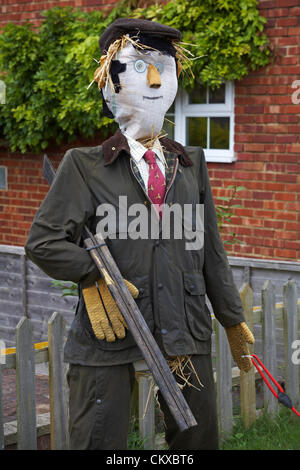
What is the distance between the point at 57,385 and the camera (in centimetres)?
404

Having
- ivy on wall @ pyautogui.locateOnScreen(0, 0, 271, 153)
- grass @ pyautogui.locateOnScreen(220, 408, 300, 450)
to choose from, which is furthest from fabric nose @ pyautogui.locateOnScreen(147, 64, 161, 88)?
ivy on wall @ pyautogui.locateOnScreen(0, 0, 271, 153)

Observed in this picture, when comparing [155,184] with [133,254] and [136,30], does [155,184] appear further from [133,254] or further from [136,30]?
[136,30]

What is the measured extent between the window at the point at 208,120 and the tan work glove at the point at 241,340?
3.94m

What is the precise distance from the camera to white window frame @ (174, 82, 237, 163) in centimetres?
719

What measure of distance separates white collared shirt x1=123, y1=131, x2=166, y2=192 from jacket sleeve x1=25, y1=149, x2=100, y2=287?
0.82 feet

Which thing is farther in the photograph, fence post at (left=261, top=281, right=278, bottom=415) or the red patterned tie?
fence post at (left=261, top=281, right=278, bottom=415)

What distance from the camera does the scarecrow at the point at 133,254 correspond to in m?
3.02

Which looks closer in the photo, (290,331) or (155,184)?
(155,184)

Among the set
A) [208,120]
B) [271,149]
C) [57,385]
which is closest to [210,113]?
[208,120]

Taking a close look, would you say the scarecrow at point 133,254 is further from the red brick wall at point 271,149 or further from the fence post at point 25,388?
the red brick wall at point 271,149

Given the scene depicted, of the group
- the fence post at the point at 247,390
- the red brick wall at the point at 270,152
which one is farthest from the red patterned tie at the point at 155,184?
the red brick wall at the point at 270,152

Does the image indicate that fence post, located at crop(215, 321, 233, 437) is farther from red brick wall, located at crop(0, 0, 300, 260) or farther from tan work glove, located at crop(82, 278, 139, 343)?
red brick wall, located at crop(0, 0, 300, 260)

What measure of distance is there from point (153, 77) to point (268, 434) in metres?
2.50

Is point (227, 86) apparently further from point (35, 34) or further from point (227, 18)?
point (35, 34)
